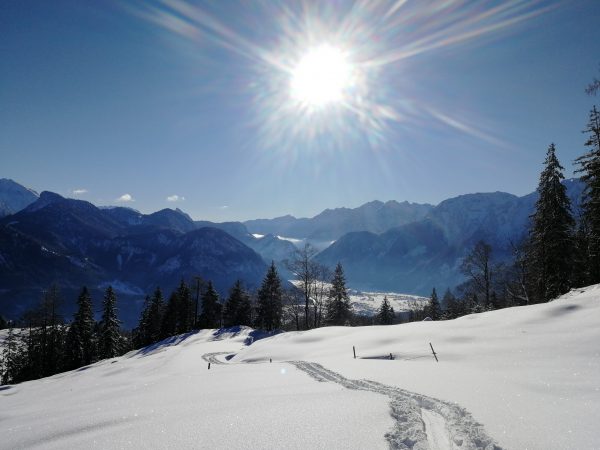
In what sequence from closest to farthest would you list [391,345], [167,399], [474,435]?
1. [474,435]
2. [167,399]
3. [391,345]

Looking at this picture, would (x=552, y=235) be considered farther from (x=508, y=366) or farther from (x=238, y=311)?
(x=238, y=311)

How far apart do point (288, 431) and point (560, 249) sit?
3536cm

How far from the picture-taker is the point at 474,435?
6805 millimetres

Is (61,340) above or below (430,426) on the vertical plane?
above

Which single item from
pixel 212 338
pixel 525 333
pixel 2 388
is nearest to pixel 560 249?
pixel 525 333

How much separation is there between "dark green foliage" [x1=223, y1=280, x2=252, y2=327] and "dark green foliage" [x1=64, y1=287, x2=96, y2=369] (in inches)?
872

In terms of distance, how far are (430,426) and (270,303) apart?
180 ft

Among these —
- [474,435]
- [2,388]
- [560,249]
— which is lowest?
[2,388]

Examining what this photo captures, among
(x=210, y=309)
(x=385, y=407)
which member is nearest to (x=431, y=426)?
(x=385, y=407)

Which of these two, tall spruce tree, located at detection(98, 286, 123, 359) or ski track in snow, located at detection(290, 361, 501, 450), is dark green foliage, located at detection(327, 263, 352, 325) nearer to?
tall spruce tree, located at detection(98, 286, 123, 359)

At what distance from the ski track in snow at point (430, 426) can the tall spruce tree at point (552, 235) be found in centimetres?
3026

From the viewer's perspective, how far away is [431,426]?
7504 millimetres

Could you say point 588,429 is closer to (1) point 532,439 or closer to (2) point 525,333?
(1) point 532,439

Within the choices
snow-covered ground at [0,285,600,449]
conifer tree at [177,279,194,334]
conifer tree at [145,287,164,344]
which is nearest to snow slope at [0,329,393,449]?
snow-covered ground at [0,285,600,449]
